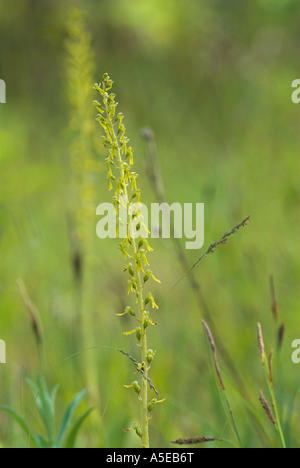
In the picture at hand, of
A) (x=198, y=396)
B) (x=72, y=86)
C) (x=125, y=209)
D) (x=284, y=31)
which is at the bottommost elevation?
(x=198, y=396)

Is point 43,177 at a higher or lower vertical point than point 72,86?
higher

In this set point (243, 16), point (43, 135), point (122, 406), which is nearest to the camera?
point (122, 406)

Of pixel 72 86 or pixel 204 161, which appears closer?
pixel 72 86

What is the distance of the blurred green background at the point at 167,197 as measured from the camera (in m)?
1.87

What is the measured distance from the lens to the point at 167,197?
11.9 feet

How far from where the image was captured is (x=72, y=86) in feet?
6.14

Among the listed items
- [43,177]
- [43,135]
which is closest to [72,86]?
[43,177]

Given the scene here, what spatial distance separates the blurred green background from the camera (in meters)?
1.87

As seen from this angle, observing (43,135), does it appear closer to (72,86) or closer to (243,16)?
(243,16)

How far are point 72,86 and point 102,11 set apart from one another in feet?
14.0
